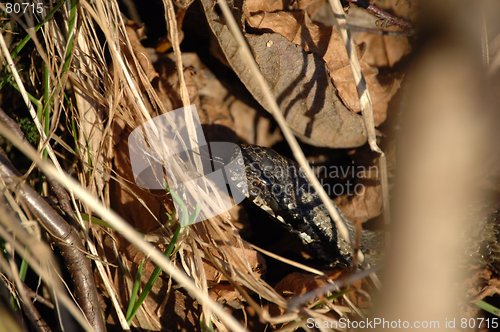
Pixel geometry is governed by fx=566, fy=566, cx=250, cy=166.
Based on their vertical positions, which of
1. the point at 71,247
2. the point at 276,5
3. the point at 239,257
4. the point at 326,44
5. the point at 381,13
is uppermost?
the point at 276,5

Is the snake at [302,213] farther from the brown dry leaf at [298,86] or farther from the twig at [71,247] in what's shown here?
the twig at [71,247]

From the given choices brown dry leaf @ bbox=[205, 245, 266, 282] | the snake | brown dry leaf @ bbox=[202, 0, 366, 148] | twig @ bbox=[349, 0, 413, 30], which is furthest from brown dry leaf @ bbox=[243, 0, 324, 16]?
brown dry leaf @ bbox=[205, 245, 266, 282]

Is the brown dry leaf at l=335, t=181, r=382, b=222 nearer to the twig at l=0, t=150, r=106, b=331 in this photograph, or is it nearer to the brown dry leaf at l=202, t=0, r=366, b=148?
the brown dry leaf at l=202, t=0, r=366, b=148

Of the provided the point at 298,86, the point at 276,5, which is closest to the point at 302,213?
the point at 298,86

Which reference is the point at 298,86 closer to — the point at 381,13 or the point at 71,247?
the point at 381,13

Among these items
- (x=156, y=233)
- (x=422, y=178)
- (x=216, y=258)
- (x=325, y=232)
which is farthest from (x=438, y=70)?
(x=325, y=232)

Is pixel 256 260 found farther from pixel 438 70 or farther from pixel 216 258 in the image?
pixel 438 70
